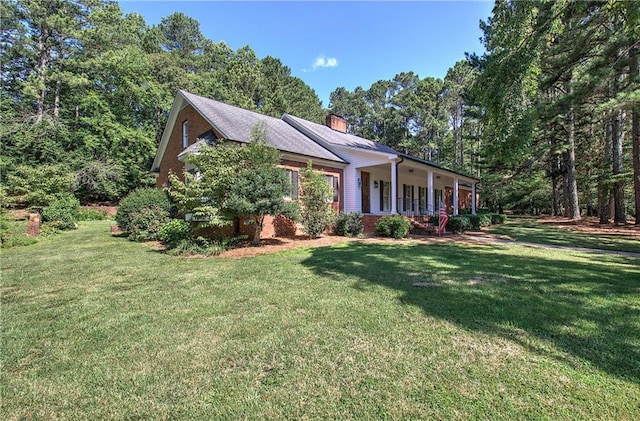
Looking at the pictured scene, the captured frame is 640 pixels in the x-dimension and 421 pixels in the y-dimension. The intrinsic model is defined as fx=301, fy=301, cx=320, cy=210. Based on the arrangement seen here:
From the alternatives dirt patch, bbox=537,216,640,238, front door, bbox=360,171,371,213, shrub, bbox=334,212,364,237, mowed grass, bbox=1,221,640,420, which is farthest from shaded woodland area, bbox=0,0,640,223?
front door, bbox=360,171,371,213

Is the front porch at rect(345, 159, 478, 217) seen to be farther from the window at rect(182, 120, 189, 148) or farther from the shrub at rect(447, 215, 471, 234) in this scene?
the window at rect(182, 120, 189, 148)

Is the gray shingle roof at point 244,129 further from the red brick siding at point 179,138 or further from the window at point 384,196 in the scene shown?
the window at point 384,196

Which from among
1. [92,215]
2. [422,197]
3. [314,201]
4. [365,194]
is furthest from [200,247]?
[92,215]

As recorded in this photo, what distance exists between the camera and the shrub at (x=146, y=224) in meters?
11.8

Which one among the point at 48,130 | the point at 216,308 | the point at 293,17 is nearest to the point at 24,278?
the point at 216,308

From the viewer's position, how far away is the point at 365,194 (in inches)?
685

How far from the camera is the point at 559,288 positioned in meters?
5.10

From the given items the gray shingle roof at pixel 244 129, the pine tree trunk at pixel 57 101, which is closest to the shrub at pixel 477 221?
the gray shingle roof at pixel 244 129

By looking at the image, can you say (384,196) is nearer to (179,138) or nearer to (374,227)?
(374,227)

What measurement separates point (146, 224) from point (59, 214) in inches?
277

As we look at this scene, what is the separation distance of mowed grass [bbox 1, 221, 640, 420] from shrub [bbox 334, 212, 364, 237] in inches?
262

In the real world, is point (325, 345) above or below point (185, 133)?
below

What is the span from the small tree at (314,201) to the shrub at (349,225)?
1.33m

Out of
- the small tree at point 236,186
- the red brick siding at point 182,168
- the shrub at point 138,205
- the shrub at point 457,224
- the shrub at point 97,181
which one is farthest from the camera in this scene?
the shrub at point 97,181
